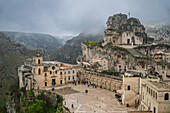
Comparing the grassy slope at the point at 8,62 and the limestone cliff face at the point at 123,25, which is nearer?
the limestone cliff face at the point at 123,25

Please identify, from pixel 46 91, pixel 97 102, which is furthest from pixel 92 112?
pixel 46 91

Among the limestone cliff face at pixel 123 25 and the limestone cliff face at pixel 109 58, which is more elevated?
the limestone cliff face at pixel 123 25

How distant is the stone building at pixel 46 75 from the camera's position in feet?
160

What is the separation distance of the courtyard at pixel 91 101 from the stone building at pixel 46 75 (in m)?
5.05

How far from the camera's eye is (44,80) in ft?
164

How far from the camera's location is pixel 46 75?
165 feet

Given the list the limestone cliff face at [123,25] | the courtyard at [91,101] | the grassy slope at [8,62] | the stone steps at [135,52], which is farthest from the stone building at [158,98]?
the grassy slope at [8,62]

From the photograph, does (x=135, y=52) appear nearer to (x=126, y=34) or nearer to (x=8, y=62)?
(x=126, y=34)

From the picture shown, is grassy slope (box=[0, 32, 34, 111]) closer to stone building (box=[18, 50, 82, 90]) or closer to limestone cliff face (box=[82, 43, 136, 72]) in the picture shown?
stone building (box=[18, 50, 82, 90])

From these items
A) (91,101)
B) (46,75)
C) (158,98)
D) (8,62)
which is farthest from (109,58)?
(8,62)

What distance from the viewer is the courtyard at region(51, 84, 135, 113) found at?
32.6 meters

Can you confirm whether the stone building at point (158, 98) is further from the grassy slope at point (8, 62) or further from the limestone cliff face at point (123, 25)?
the grassy slope at point (8, 62)

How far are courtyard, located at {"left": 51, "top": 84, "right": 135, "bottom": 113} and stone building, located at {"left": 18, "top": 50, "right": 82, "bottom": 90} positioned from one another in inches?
199

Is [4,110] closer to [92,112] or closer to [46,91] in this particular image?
[46,91]
